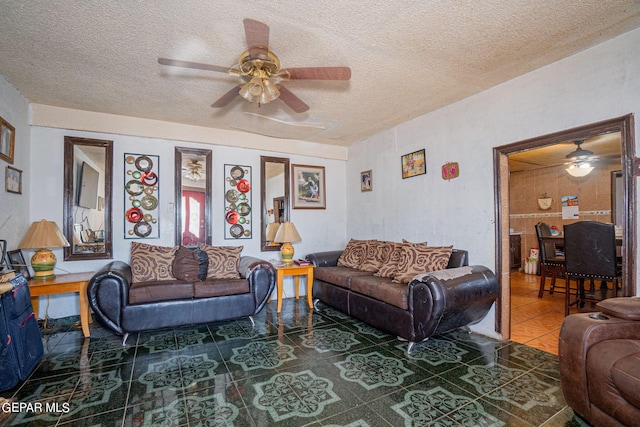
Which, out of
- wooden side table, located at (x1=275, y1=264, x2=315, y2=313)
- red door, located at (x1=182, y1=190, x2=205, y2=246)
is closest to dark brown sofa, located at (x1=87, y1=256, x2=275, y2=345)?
wooden side table, located at (x1=275, y1=264, x2=315, y2=313)

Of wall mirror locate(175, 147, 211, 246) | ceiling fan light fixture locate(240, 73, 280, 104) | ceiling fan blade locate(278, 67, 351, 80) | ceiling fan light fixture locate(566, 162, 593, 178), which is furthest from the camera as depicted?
ceiling fan light fixture locate(566, 162, 593, 178)

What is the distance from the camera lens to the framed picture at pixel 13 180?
2.85 meters

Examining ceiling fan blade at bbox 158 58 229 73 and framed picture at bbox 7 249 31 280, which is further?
framed picture at bbox 7 249 31 280

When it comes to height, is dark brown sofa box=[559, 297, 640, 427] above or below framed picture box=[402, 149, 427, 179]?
below

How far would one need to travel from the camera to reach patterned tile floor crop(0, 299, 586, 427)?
175cm

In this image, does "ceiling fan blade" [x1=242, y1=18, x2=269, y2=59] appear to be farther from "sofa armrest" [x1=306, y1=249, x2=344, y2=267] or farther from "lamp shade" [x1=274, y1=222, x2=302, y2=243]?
"sofa armrest" [x1=306, y1=249, x2=344, y2=267]

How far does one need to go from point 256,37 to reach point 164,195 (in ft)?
9.28

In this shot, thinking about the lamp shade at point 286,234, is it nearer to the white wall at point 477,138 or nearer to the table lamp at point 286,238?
the table lamp at point 286,238

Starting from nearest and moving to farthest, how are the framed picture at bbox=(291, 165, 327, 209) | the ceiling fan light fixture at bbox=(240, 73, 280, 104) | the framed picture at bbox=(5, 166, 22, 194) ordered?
the ceiling fan light fixture at bbox=(240, 73, 280, 104)
the framed picture at bbox=(5, 166, 22, 194)
the framed picture at bbox=(291, 165, 327, 209)

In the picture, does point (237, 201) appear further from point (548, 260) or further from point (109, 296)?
point (548, 260)

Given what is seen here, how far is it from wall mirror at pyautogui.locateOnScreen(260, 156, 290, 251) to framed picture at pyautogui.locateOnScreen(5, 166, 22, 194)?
2.65m

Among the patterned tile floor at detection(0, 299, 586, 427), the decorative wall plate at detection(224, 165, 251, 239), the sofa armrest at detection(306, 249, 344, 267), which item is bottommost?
the patterned tile floor at detection(0, 299, 586, 427)

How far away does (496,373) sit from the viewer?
2223 mm

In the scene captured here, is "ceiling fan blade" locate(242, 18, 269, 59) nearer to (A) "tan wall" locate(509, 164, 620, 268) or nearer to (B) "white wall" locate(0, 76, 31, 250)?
(B) "white wall" locate(0, 76, 31, 250)
